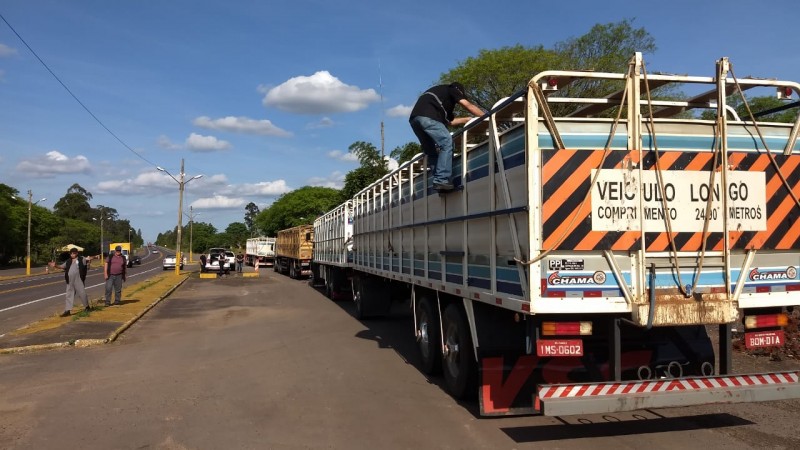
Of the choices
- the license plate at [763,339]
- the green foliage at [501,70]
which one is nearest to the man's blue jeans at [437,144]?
the license plate at [763,339]

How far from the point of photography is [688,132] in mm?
5105

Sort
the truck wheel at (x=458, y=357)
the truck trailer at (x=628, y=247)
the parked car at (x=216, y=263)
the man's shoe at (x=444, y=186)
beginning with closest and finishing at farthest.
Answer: the truck trailer at (x=628, y=247)
the truck wheel at (x=458, y=357)
the man's shoe at (x=444, y=186)
the parked car at (x=216, y=263)

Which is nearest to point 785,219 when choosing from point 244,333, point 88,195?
point 244,333

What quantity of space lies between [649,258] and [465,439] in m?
2.27

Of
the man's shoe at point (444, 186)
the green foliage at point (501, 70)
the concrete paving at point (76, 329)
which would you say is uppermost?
the green foliage at point (501, 70)

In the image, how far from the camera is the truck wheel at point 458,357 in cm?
620

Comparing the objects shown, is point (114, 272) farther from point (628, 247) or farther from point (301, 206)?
point (301, 206)

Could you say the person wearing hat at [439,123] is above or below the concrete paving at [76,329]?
above

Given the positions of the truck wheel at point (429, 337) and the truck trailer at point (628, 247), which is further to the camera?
the truck wheel at point (429, 337)

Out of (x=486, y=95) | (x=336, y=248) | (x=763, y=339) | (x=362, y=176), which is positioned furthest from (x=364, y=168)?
(x=763, y=339)

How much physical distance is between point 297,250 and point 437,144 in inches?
1059

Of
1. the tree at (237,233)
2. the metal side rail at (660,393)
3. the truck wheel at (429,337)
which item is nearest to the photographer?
A: the metal side rail at (660,393)

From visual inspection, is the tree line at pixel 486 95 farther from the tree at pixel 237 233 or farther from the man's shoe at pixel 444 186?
the tree at pixel 237 233

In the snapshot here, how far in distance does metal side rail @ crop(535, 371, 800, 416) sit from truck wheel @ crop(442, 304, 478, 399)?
62.3 inches
